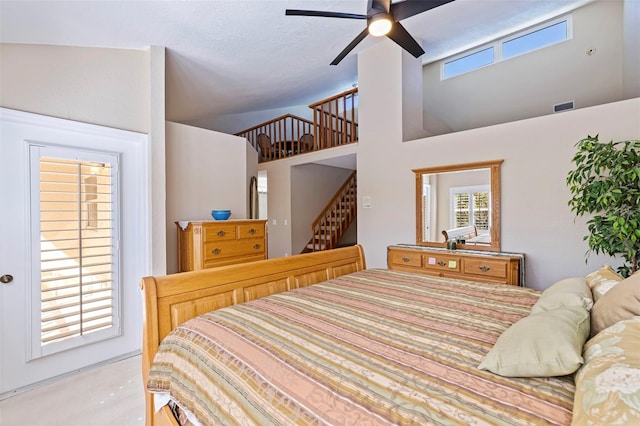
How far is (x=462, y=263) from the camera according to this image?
330 cm

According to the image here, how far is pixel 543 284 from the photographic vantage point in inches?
126

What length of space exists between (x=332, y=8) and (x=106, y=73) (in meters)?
2.29

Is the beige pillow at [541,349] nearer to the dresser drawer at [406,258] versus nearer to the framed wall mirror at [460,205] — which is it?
the dresser drawer at [406,258]

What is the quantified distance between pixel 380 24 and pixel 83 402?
3398 millimetres

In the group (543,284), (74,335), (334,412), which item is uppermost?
(334,412)

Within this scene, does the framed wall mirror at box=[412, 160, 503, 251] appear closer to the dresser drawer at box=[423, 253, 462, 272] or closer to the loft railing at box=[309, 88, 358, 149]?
the dresser drawer at box=[423, 253, 462, 272]

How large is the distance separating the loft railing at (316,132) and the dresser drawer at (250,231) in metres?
2.53

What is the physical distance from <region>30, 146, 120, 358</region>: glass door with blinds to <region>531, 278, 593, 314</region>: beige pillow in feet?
10.4

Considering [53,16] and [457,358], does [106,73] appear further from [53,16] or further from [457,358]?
[457,358]

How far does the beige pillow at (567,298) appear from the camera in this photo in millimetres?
1271

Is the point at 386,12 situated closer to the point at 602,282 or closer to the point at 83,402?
the point at 602,282

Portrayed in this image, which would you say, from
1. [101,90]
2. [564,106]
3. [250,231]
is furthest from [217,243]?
[564,106]

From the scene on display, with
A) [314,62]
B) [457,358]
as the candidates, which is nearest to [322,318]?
[457,358]

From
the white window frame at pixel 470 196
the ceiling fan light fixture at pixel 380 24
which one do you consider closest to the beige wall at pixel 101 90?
the ceiling fan light fixture at pixel 380 24
